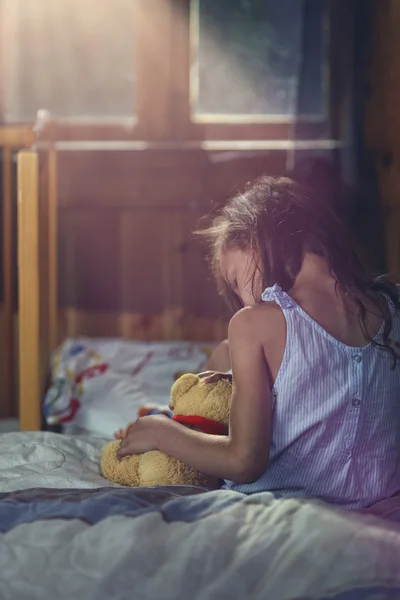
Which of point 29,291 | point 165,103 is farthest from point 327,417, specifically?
point 165,103

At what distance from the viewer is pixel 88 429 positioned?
6.25 ft

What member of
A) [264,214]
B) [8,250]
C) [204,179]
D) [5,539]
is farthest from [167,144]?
[5,539]

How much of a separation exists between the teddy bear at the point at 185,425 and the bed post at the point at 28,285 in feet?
1.58

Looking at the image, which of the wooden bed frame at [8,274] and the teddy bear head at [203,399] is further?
the wooden bed frame at [8,274]

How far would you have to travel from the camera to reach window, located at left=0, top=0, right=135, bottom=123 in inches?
108

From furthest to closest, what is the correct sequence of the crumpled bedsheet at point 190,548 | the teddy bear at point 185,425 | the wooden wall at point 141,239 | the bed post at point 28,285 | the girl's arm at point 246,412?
the wooden wall at point 141,239, the bed post at point 28,285, the teddy bear at point 185,425, the girl's arm at point 246,412, the crumpled bedsheet at point 190,548

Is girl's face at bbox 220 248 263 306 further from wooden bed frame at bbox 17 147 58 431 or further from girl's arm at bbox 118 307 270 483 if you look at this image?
wooden bed frame at bbox 17 147 58 431

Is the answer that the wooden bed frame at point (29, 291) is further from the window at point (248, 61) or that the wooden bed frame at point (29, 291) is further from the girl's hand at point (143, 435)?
the window at point (248, 61)

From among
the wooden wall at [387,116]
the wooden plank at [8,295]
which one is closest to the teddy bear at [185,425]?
the wooden wall at [387,116]

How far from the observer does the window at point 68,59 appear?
274 centimetres

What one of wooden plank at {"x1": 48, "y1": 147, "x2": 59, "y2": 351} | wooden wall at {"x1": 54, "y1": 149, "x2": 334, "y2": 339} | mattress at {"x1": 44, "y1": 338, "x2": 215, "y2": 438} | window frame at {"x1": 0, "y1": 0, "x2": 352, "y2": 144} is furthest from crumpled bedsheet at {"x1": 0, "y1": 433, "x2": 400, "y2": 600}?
window frame at {"x1": 0, "y1": 0, "x2": 352, "y2": 144}

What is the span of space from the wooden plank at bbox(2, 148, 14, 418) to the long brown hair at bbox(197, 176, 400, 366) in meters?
1.45

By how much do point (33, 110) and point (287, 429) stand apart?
6.71 ft

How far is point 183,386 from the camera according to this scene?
1.24 m
